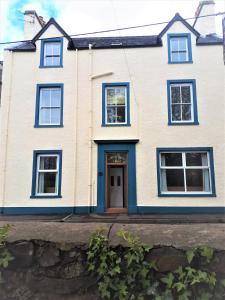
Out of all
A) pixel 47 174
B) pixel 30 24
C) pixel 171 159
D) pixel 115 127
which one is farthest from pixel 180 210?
pixel 30 24

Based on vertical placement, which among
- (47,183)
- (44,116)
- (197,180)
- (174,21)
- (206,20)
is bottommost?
(47,183)

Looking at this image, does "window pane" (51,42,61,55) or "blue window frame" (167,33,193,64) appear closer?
"blue window frame" (167,33,193,64)

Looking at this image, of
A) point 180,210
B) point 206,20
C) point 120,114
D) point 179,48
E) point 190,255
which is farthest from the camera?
point 206,20

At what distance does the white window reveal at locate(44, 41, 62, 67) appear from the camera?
12484 mm

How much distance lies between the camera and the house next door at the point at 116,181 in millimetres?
11727

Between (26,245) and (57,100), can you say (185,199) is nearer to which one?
(57,100)

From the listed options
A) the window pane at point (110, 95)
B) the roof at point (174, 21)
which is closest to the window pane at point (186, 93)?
the roof at point (174, 21)

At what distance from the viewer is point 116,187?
39.5ft

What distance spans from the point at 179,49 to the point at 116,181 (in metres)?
7.36

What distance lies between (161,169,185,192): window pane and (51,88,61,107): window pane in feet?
20.4

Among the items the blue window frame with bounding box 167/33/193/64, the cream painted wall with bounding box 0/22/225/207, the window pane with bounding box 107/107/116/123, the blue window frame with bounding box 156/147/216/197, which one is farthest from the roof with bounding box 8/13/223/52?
the blue window frame with bounding box 156/147/216/197

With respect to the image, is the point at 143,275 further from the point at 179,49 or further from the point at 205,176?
the point at 179,49

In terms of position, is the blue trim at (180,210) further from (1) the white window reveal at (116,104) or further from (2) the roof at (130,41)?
(2) the roof at (130,41)

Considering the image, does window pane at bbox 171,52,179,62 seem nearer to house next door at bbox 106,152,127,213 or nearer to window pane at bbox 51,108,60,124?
house next door at bbox 106,152,127,213
